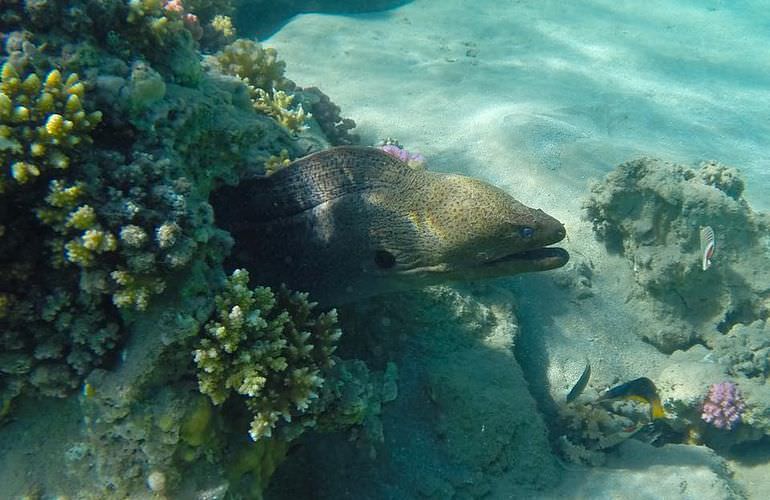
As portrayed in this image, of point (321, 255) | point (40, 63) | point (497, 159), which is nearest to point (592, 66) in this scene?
point (497, 159)

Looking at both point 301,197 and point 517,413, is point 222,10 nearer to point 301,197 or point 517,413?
point 301,197

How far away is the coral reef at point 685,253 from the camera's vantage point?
5.55 m

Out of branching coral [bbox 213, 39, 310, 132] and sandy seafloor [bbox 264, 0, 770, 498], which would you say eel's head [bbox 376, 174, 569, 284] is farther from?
branching coral [bbox 213, 39, 310, 132]

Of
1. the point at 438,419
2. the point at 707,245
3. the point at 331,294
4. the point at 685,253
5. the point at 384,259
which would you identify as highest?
the point at 384,259

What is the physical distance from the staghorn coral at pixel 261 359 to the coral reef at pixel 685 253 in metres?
4.42

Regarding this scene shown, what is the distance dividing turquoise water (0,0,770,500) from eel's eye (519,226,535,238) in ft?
0.03

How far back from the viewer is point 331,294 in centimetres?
360

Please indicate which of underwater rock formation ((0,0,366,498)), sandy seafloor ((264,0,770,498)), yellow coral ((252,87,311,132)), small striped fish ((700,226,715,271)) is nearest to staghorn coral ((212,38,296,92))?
yellow coral ((252,87,311,132))

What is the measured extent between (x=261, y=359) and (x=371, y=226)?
1.22 m

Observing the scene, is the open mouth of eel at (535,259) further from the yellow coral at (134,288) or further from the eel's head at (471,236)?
the yellow coral at (134,288)

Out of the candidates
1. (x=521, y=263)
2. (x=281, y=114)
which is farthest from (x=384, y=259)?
(x=281, y=114)

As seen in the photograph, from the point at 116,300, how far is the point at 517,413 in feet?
11.2

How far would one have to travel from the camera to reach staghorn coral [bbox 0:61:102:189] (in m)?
2.11

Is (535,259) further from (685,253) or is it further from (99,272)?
(685,253)
